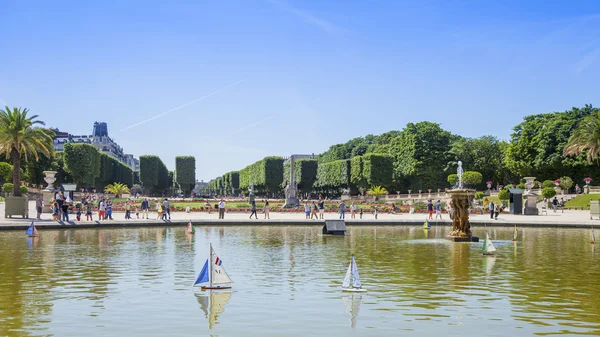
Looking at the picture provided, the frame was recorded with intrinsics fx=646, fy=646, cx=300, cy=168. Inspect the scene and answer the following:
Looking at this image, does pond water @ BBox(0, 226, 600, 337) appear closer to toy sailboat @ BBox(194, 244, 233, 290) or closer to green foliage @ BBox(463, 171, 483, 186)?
toy sailboat @ BBox(194, 244, 233, 290)

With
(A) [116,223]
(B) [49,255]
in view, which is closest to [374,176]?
(A) [116,223]

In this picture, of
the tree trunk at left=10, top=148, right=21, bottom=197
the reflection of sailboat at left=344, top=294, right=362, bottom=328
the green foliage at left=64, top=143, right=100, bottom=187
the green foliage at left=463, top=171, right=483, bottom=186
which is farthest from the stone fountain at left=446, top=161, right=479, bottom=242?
the green foliage at left=64, top=143, right=100, bottom=187

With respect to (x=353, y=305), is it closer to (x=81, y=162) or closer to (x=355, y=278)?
(x=355, y=278)

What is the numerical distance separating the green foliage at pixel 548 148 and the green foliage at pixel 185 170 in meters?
67.5

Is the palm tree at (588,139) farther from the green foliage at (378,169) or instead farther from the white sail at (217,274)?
the white sail at (217,274)

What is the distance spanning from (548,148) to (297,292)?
73.5 m

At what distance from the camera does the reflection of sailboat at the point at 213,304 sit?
412 inches

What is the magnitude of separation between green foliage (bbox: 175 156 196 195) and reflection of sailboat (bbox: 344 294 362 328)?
122m

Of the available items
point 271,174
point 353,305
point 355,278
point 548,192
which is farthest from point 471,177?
point 353,305

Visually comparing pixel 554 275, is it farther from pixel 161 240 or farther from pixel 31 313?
pixel 161 240

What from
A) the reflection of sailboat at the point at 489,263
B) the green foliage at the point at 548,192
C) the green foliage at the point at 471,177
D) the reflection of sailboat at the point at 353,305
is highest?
the green foliage at the point at 471,177

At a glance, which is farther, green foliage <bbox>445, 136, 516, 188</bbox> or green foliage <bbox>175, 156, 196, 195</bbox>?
green foliage <bbox>175, 156, 196, 195</bbox>

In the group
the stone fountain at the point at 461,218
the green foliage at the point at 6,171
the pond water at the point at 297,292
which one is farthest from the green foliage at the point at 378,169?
the pond water at the point at 297,292

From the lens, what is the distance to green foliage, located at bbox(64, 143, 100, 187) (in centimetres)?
9419
